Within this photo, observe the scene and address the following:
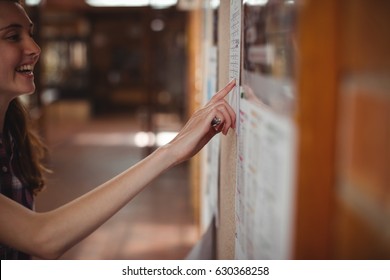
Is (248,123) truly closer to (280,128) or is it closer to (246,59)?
(246,59)

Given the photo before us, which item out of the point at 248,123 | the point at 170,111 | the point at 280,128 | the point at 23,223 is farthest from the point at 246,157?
the point at 170,111

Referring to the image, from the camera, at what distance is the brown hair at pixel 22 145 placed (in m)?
1.54

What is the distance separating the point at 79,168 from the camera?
683 cm

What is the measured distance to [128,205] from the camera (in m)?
5.15

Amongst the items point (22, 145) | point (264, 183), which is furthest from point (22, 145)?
point (264, 183)

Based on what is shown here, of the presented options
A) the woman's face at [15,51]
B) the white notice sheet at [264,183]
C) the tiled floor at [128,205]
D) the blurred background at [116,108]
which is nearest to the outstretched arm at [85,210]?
the white notice sheet at [264,183]

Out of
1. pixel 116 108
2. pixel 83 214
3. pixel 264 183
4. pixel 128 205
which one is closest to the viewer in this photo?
pixel 264 183

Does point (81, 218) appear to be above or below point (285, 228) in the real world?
below

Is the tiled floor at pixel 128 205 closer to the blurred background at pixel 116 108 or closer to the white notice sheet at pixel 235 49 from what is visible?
the blurred background at pixel 116 108

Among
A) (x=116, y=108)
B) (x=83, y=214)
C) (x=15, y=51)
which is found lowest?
(x=116, y=108)

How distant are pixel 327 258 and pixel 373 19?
309mm

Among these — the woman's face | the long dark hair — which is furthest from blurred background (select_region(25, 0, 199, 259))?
the woman's face

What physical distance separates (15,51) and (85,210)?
0.47 m

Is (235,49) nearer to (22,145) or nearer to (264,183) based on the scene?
(264,183)
